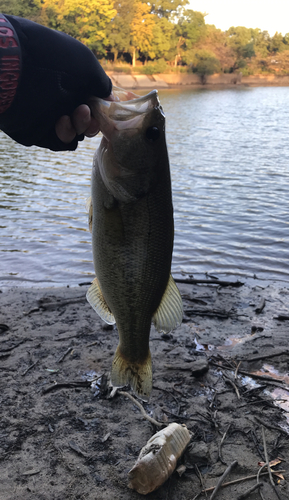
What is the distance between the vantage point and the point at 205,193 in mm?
15328

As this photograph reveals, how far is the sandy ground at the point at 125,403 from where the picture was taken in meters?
3.70

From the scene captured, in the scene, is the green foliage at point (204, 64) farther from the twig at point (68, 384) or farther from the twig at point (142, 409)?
the twig at point (142, 409)

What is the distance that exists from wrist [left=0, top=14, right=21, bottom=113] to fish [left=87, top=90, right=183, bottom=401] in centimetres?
50

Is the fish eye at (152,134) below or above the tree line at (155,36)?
below

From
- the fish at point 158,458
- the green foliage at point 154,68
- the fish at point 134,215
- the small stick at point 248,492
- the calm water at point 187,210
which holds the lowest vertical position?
the calm water at point 187,210

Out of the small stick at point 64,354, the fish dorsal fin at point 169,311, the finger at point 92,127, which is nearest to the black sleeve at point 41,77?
the finger at point 92,127

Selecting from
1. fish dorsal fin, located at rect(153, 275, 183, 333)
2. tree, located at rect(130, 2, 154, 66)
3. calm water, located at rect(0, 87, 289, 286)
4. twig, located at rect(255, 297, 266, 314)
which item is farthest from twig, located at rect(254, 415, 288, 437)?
tree, located at rect(130, 2, 154, 66)

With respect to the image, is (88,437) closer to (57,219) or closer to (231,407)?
(231,407)

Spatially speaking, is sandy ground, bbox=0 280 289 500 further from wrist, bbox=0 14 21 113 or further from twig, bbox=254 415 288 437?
wrist, bbox=0 14 21 113

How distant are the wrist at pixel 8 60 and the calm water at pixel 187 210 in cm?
654

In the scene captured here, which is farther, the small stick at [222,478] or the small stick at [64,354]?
the small stick at [64,354]

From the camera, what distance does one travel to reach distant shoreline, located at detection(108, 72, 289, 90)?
251 feet

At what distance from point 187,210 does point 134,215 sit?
1096 cm

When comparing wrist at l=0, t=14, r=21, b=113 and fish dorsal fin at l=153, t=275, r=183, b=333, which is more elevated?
wrist at l=0, t=14, r=21, b=113
